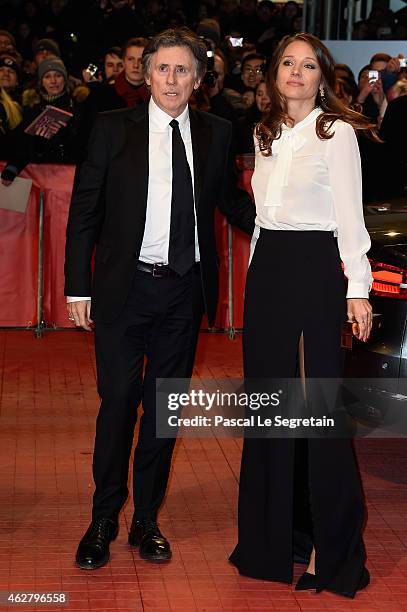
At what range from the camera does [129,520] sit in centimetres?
539

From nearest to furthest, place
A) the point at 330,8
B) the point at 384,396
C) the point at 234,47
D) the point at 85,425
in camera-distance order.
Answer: the point at 384,396 < the point at 85,425 < the point at 330,8 < the point at 234,47

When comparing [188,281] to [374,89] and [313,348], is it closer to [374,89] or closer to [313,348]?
[313,348]

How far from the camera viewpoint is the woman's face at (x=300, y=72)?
4.47 metres

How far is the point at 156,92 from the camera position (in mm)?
4684

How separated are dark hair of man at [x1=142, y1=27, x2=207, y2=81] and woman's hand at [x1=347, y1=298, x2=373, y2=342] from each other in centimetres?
115

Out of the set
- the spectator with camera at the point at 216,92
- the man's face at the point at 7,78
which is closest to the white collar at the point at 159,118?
the spectator with camera at the point at 216,92

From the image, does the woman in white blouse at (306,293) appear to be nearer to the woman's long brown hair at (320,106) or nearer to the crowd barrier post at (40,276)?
the woman's long brown hair at (320,106)

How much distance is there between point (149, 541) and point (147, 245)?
50.8 inches

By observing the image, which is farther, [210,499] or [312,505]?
[210,499]

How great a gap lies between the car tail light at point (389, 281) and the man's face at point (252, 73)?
7.85 meters

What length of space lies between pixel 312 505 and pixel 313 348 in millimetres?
638

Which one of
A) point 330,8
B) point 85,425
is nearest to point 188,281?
point 85,425

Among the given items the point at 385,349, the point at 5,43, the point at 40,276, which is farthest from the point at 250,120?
the point at 385,349

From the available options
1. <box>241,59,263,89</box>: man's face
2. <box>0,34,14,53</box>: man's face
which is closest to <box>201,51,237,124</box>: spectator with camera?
<box>241,59,263,89</box>: man's face
